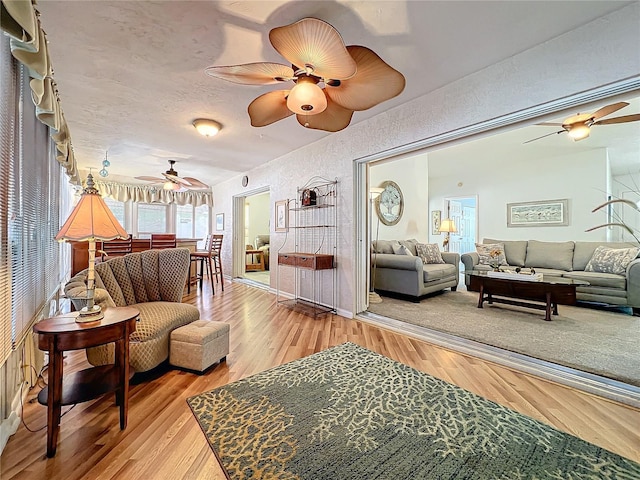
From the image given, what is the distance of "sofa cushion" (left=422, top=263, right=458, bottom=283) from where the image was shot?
4578 millimetres

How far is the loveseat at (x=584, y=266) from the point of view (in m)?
3.78

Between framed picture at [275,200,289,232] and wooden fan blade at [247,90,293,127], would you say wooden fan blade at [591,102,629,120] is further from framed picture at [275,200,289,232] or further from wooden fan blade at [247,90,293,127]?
framed picture at [275,200,289,232]

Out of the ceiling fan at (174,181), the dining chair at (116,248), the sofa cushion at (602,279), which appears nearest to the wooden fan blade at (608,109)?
the sofa cushion at (602,279)

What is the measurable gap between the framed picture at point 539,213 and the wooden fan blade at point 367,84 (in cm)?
616

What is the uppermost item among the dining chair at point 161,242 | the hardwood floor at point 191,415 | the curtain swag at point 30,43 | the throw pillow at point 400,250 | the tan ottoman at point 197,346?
the curtain swag at point 30,43

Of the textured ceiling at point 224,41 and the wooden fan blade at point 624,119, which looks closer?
the textured ceiling at point 224,41

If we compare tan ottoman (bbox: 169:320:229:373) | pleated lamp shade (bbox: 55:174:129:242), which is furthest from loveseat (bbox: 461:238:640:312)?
pleated lamp shade (bbox: 55:174:129:242)

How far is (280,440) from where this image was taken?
1482 millimetres

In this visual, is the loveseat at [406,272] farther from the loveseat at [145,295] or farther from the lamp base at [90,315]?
the lamp base at [90,315]

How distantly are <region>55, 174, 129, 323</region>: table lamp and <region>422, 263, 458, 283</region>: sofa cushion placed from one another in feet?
13.6

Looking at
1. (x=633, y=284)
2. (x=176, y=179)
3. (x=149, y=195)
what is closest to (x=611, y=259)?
(x=633, y=284)

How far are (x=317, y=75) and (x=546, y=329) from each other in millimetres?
3504

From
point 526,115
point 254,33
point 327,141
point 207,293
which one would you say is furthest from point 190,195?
point 526,115

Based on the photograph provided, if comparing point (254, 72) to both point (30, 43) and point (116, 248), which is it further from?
point (116, 248)
